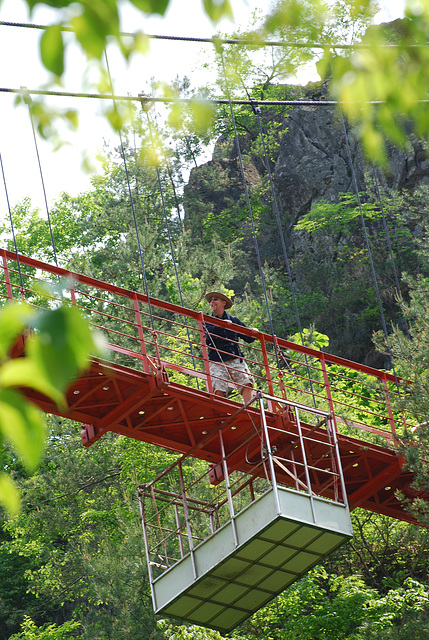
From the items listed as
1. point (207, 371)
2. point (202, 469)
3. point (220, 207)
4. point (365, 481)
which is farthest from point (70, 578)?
point (220, 207)

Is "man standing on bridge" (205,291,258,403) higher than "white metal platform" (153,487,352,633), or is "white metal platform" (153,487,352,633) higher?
"man standing on bridge" (205,291,258,403)

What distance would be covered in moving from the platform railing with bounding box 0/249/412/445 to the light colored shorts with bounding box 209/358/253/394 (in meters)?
0.17

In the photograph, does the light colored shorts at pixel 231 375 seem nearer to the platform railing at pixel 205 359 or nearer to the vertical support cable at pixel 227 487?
the platform railing at pixel 205 359

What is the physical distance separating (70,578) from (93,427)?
505 inches

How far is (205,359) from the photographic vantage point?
412 inches

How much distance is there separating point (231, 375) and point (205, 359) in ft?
3.54

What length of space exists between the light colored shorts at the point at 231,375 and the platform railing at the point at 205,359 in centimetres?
17

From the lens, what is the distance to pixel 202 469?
19203 millimetres

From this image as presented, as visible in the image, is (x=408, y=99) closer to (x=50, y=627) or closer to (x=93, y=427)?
(x=93, y=427)

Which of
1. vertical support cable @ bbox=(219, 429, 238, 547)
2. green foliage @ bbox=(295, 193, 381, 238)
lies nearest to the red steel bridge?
vertical support cable @ bbox=(219, 429, 238, 547)

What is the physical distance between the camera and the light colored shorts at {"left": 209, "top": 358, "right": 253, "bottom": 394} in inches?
441

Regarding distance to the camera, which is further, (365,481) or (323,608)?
(323,608)

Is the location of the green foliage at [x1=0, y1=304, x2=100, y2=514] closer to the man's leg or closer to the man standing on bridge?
the man standing on bridge

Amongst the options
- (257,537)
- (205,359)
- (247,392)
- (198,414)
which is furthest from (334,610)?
(205,359)
